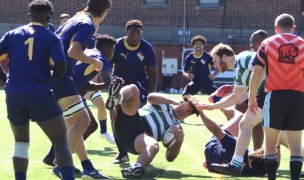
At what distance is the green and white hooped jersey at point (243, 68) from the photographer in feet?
30.6

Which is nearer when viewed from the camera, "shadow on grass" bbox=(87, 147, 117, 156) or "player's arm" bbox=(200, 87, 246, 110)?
"player's arm" bbox=(200, 87, 246, 110)

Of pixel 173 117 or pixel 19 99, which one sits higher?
pixel 19 99

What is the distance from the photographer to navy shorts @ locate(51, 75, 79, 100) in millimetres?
8297

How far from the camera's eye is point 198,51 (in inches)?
803

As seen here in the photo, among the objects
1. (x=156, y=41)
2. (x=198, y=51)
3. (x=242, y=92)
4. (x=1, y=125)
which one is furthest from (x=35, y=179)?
(x=156, y=41)

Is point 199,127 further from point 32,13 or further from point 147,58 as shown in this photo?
point 32,13

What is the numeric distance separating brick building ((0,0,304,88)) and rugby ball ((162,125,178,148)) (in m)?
26.0

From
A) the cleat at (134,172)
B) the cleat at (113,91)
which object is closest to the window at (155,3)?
the cleat at (113,91)

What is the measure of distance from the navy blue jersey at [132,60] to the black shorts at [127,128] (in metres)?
2.21

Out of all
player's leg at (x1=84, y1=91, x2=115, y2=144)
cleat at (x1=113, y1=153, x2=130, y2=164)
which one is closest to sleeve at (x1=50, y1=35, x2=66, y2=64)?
cleat at (x1=113, y1=153, x2=130, y2=164)

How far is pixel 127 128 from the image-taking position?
9.20 metres

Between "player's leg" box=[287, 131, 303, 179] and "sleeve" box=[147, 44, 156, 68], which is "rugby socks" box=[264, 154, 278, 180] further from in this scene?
"sleeve" box=[147, 44, 156, 68]

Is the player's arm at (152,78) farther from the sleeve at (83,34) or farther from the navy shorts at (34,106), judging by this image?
the navy shorts at (34,106)

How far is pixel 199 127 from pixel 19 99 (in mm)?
8962
